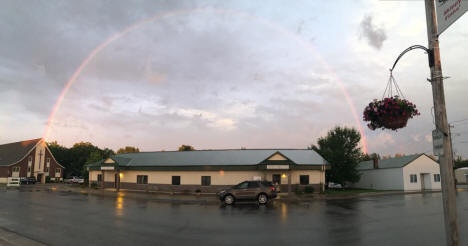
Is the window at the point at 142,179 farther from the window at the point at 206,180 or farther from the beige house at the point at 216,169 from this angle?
the window at the point at 206,180

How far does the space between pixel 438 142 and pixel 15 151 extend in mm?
79601

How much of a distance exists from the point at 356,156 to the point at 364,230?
32299 millimetres

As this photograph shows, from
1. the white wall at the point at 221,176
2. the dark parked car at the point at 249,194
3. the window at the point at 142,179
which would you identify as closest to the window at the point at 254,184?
the dark parked car at the point at 249,194

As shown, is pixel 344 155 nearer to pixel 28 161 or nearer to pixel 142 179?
pixel 142 179

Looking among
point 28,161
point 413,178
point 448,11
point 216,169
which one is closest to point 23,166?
point 28,161

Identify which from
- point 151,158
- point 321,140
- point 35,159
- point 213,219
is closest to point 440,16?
point 213,219

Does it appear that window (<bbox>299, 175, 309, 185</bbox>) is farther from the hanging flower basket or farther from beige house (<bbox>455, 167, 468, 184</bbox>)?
beige house (<bbox>455, 167, 468, 184</bbox>)

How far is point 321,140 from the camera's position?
4588 centimetres

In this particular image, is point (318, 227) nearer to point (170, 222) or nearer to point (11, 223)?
point (170, 222)

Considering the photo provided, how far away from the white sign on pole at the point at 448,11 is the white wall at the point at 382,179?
39497mm

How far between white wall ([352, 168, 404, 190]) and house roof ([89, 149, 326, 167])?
1347 centimetres

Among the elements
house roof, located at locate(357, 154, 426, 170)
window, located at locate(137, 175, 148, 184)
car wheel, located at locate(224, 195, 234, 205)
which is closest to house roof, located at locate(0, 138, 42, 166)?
window, located at locate(137, 175, 148, 184)

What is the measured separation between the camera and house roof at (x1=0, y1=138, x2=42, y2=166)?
61.0 meters

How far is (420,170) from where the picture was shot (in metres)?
39.8
